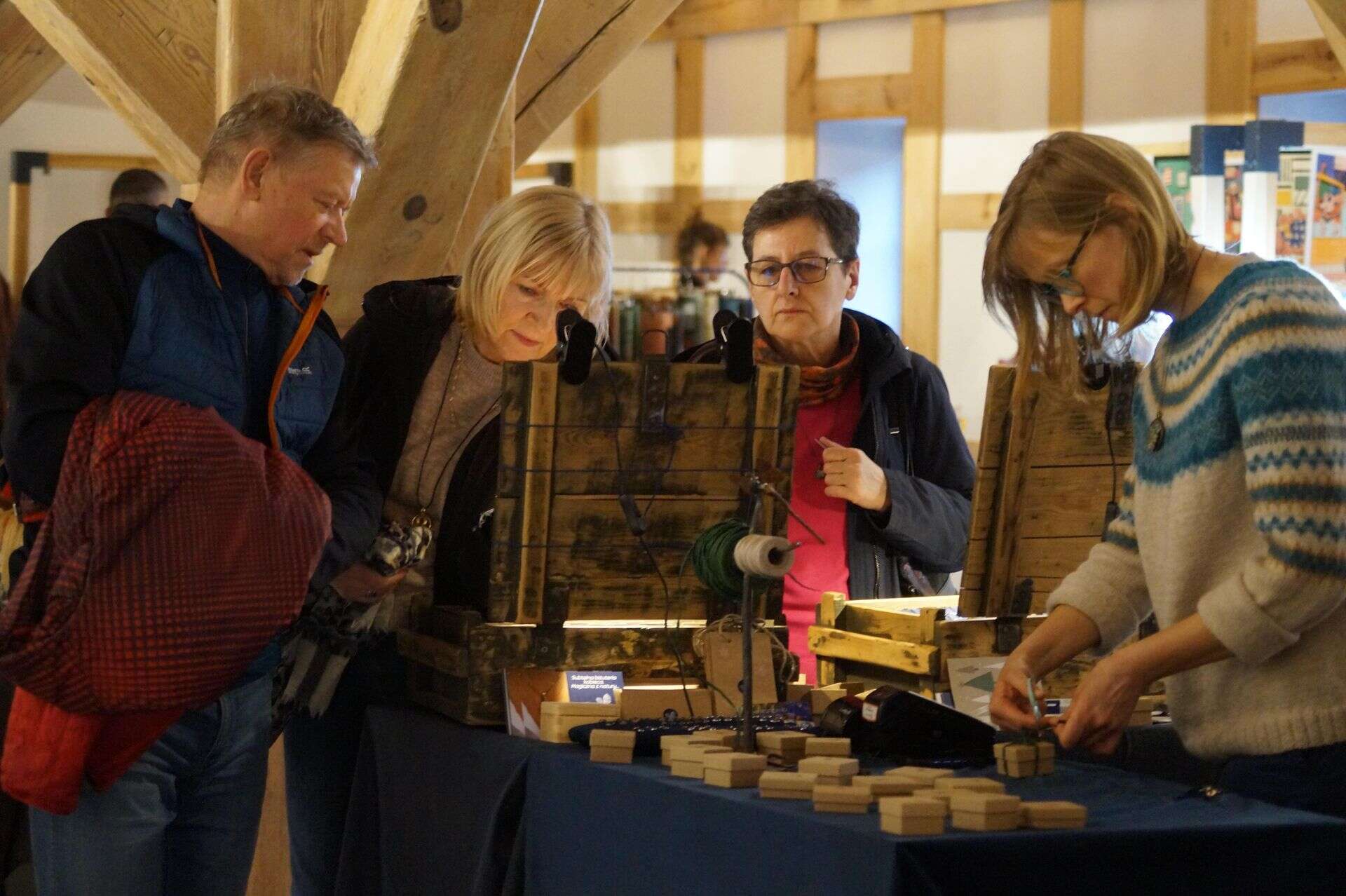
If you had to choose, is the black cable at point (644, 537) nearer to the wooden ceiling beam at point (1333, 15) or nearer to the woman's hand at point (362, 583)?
the woman's hand at point (362, 583)

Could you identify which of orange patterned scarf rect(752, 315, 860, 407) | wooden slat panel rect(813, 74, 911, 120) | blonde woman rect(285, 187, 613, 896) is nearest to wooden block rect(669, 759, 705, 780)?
blonde woman rect(285, 187, 613, 896)

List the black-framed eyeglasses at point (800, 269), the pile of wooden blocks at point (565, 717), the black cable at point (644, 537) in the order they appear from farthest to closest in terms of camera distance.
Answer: the black-framed eyeglasses at point (800, 269), the black cable at point (644, 537), the pile of wooden blocks at point (565, 717)

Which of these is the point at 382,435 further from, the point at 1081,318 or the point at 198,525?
the point at 1081,318

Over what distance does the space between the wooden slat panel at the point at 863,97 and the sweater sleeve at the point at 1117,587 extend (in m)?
5.07

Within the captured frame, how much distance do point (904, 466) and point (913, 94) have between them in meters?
4.28

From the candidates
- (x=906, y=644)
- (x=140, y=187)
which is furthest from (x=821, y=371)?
(x=140, y=187)

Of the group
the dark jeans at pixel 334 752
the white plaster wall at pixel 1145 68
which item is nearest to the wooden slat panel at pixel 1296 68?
the white plaster wall at pixel 1145 68

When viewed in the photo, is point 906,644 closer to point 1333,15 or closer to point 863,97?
point 1333,15

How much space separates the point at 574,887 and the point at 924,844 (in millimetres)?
633

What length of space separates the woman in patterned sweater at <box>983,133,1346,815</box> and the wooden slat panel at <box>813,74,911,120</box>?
198 inches

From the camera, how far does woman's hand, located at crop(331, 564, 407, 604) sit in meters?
2.35

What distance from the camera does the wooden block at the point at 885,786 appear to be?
176 centimetres

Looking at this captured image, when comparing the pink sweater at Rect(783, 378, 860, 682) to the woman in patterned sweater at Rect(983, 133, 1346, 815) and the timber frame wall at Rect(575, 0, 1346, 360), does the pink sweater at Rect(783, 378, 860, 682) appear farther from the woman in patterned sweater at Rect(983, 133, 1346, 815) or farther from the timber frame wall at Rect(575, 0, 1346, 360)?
the timber frame wall at Rect(575, 0, 1346, 360)

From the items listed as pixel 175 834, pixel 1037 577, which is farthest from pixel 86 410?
pixel 1037 577
